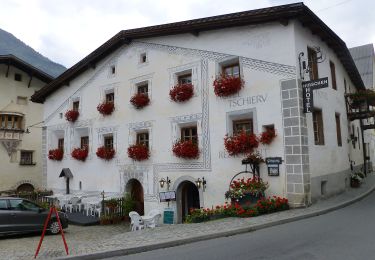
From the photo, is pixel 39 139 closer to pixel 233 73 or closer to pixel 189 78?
pixel 189 78

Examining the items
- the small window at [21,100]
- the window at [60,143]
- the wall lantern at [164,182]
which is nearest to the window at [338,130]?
the wall lantern at [164,182]

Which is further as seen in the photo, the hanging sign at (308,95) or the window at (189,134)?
the window at (189,134)

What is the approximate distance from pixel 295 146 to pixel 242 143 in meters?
1.85

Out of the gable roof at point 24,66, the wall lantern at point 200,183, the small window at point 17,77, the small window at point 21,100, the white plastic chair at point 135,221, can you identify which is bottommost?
the white plastic chair at point 135,221

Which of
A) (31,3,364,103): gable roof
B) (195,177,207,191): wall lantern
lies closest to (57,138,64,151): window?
(31,3,364,103): gable roof

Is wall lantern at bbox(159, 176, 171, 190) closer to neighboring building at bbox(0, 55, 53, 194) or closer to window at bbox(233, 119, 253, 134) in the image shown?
window at bbox(233, 119, 253, 134)

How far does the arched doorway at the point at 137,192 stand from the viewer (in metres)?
18.2

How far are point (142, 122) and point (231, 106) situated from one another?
16.7 ft

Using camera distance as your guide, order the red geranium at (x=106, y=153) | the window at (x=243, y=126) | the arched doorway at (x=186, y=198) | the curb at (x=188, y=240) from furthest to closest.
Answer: the red geranium at (x=106, y=153) → the arched doorway at (x=186, y=198) → the window at (x=243, y=126) → the curb at (x=188, y=240)

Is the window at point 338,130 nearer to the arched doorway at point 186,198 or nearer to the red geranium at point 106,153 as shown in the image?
the arched doorway at point 186,198

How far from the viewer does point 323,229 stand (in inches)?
364

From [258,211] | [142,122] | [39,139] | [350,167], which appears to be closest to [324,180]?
[258,211]

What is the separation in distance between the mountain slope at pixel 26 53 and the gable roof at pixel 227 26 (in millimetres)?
11606

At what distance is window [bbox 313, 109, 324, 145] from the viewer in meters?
14.5
